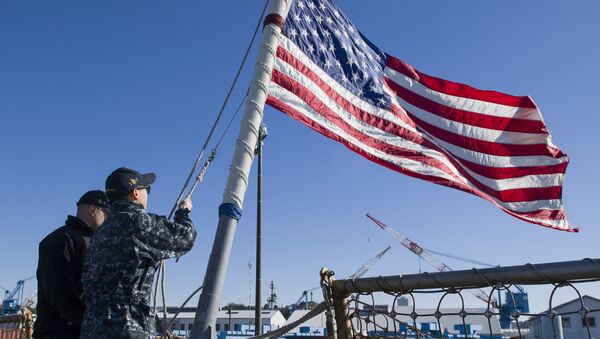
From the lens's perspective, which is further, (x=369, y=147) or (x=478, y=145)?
(x=478, y=145)

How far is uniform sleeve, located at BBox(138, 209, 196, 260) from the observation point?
251cm

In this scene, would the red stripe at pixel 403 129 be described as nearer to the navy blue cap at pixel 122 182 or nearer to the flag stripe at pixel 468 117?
the flag stripe at pixel 468 117

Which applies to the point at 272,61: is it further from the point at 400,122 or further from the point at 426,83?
the point at 426,83

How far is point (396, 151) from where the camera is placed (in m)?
5.96

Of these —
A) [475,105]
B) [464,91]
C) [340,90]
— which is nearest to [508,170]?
[475,105]

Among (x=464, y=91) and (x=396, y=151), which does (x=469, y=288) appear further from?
(x=464, y=91)

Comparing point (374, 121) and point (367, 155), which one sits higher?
point (374, 121)

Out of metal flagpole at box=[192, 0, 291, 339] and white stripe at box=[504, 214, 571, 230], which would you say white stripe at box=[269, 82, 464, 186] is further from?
white stripe at box=[504, 214, 571, 230]

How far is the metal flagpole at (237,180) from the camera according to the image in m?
3.23

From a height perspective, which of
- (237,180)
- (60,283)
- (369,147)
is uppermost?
(369,147)

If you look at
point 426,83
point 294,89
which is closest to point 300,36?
point 294,89

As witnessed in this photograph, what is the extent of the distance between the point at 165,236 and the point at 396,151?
387 centimetres

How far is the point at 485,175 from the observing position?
21.0ft

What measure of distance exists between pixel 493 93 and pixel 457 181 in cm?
144
